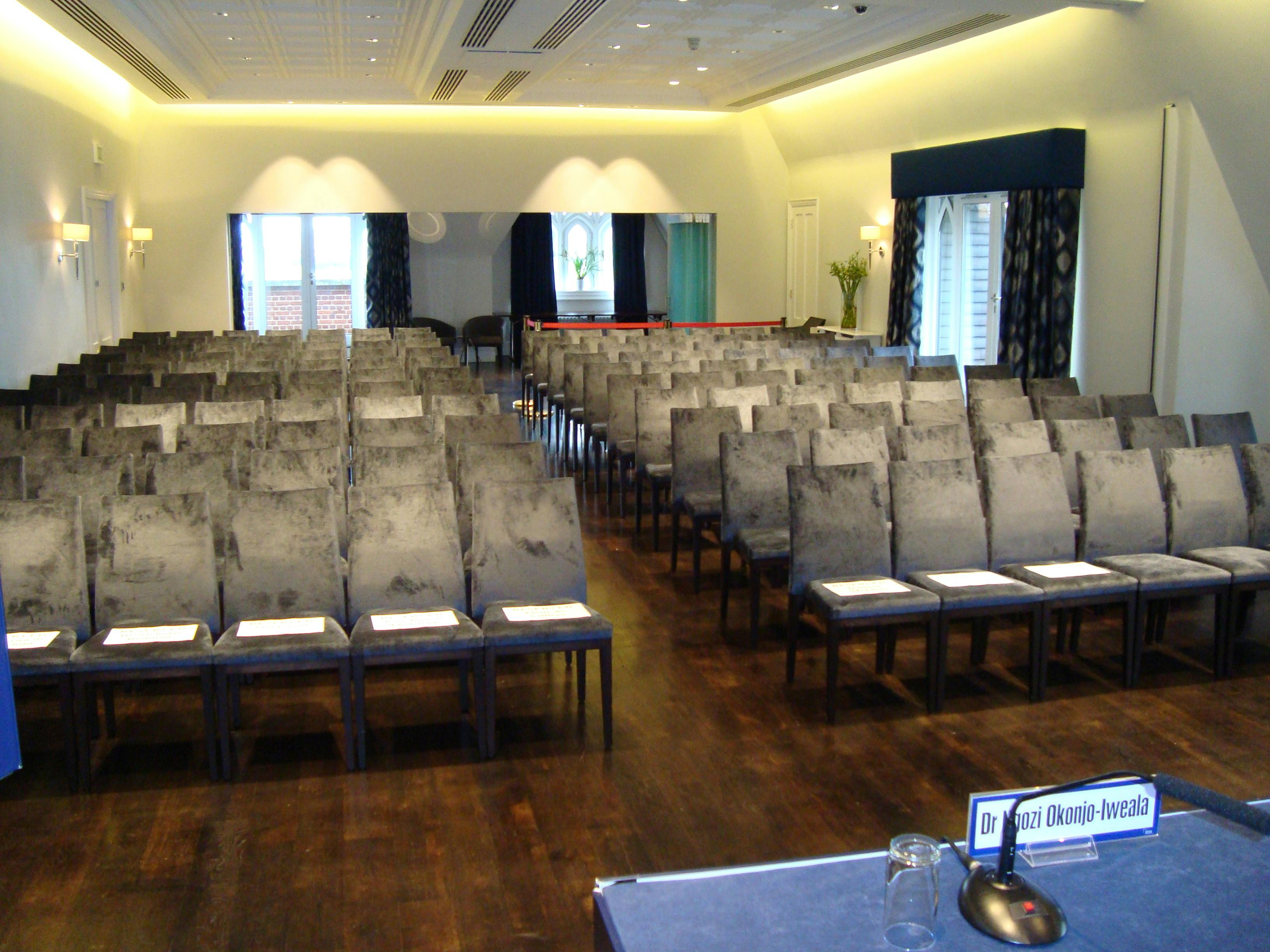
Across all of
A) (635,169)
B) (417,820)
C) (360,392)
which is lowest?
(417,820)

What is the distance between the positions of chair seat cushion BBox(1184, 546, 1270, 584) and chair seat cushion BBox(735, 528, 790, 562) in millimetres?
1853

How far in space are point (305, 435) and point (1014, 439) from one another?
3.85m

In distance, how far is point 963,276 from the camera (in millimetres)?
14000

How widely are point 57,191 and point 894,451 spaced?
9930 mm

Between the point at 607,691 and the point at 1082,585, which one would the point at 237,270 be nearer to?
the point at 607,691

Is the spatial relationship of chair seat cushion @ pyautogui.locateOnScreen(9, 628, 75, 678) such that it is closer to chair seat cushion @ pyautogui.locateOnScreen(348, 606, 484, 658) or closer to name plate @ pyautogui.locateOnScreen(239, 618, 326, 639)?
name plate @ pyautogui.locateOnScreen(239, 618, 326, 639)

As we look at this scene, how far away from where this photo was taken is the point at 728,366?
1022 cm

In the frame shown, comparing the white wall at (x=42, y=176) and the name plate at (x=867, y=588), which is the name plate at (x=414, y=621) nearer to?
the name plate at (x=867, y=588)

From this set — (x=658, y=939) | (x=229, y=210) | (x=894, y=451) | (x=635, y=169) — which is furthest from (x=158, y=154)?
(x=658, y=939)

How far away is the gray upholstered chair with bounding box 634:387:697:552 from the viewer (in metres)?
7.52

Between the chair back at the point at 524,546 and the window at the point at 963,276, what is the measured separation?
951 centimetres

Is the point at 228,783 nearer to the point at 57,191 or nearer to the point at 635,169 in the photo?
the point at 57,191

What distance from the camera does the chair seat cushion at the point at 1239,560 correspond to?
511 cm

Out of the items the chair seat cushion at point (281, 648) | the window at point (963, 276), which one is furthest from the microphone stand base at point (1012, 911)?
the window at point (963, 276)
